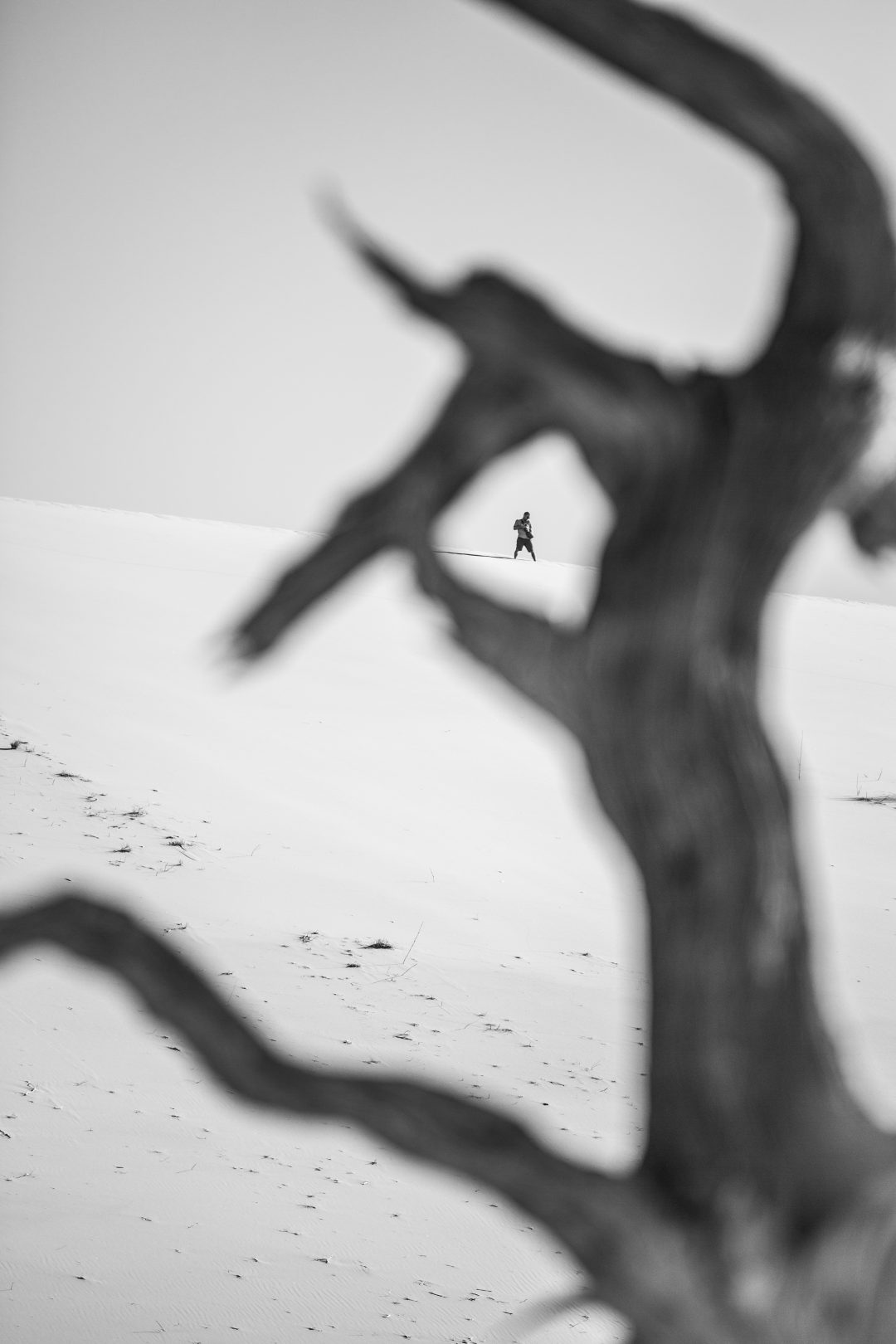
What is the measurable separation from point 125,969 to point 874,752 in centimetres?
1616

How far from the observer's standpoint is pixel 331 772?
12727mm

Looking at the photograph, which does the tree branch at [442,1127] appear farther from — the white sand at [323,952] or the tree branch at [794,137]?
the tree branch at [794,137]

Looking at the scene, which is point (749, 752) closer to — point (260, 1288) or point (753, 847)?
point (753, 847)

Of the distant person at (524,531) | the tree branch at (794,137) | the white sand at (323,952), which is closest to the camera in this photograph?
the tree branch at (794,137)

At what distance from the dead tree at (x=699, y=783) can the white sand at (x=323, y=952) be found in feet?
0.40

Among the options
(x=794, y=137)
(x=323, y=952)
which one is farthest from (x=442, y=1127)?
(x=323, y=952)

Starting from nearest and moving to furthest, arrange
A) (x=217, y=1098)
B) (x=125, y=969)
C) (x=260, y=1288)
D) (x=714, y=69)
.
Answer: (x=714, y=69) < (x=125, y=969) < (x=260, y=1288) < (x=217, y=1098)

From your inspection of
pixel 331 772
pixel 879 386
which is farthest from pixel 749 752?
pixel 331 772

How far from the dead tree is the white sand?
12 centimetres

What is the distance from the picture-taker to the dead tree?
1.66 metres

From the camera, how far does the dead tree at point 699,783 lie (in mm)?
1661

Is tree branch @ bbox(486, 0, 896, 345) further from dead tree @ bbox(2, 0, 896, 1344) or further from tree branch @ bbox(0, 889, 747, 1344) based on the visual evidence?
tree branch @ bbox(0, 889, 747, 1344)

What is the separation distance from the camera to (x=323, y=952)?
8008 millimetres

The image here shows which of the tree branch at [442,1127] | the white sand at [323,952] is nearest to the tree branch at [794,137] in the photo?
the white sand at [323,952]
